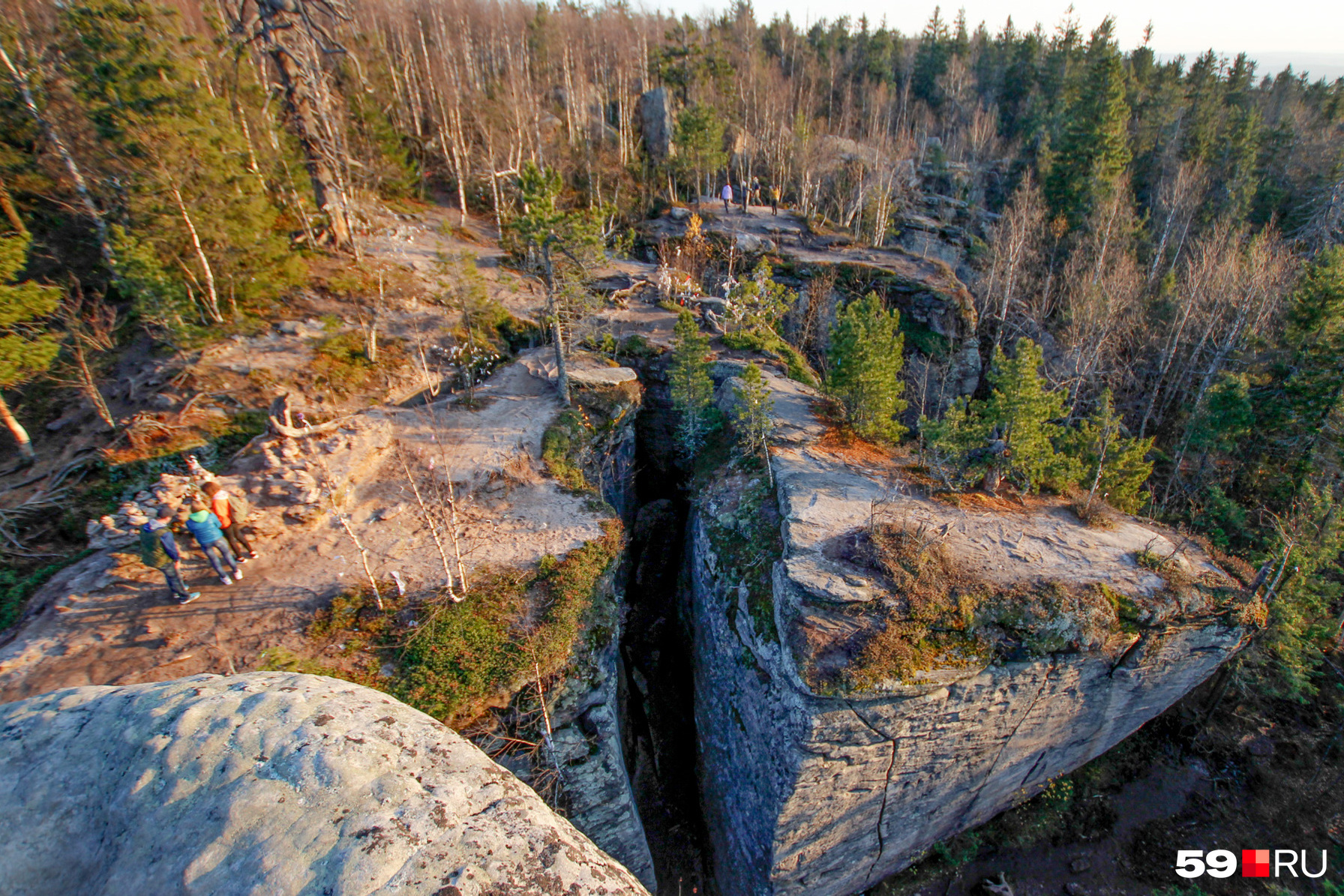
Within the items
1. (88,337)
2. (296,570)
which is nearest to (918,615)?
(296,570)

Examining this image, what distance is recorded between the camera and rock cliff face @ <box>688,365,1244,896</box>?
10.8m

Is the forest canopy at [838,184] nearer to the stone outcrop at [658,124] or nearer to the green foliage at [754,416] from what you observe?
the stone outcrop at [658,124]

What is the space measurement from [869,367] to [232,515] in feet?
54.4

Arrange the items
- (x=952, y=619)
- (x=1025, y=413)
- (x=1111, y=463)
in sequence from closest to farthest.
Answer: (x=952, y=619) → (x=1025, y=413) → (x=1111, y=463)

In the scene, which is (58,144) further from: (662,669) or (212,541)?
(662,669)

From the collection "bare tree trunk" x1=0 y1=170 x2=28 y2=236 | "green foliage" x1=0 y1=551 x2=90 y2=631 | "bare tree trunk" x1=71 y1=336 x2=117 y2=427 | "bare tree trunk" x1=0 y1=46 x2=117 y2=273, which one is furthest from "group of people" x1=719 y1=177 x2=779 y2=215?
"green foliage" x1=0 y1=551 x2=90 y2=631

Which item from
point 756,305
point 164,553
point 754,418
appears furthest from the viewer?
point 756,305

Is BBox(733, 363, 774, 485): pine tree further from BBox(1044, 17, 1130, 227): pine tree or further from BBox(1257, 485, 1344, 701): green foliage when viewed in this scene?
BBox(1044, 17, 1130, 227): pine tree

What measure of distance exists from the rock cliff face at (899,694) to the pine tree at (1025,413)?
1.42 meters

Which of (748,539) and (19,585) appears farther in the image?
(748,539)

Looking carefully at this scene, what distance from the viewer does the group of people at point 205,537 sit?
10.1 m

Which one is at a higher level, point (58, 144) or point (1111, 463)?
point (58, 144)

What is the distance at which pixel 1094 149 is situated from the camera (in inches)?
1300

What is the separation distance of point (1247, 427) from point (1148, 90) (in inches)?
1663
